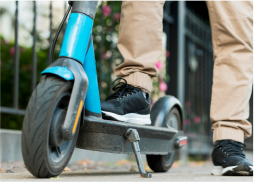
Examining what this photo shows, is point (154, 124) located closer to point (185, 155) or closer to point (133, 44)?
point (133, 44)

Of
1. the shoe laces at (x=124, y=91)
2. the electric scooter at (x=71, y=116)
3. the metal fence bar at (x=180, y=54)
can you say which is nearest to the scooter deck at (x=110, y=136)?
the electric scooter at (x=71, y=116)

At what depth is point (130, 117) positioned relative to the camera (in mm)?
1749

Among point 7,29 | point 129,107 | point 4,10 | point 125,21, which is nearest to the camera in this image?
point 129,107

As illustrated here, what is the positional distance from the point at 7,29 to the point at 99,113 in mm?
8605

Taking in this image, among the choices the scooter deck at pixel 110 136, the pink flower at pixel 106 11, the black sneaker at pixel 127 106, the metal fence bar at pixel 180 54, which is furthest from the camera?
the metal fence bar at pixel 180 54

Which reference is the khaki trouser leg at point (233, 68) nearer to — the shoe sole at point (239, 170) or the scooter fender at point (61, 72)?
the shoe sole at point (239, 170)

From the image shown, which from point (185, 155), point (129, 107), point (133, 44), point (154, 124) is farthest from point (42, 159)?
point (185, 155)

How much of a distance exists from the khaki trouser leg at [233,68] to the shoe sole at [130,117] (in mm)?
396

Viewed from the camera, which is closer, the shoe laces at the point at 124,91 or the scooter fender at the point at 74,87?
the scooter fender at the point at 74,87

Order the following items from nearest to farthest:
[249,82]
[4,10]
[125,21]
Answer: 1. [125,21]
2. [249,82]
3. [4,10]

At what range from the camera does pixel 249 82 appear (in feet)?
6.57

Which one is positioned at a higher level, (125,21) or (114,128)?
(125,21)

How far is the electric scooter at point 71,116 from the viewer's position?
4.17 feet

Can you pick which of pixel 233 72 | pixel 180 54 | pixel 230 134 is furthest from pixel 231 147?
pixel 180 54
